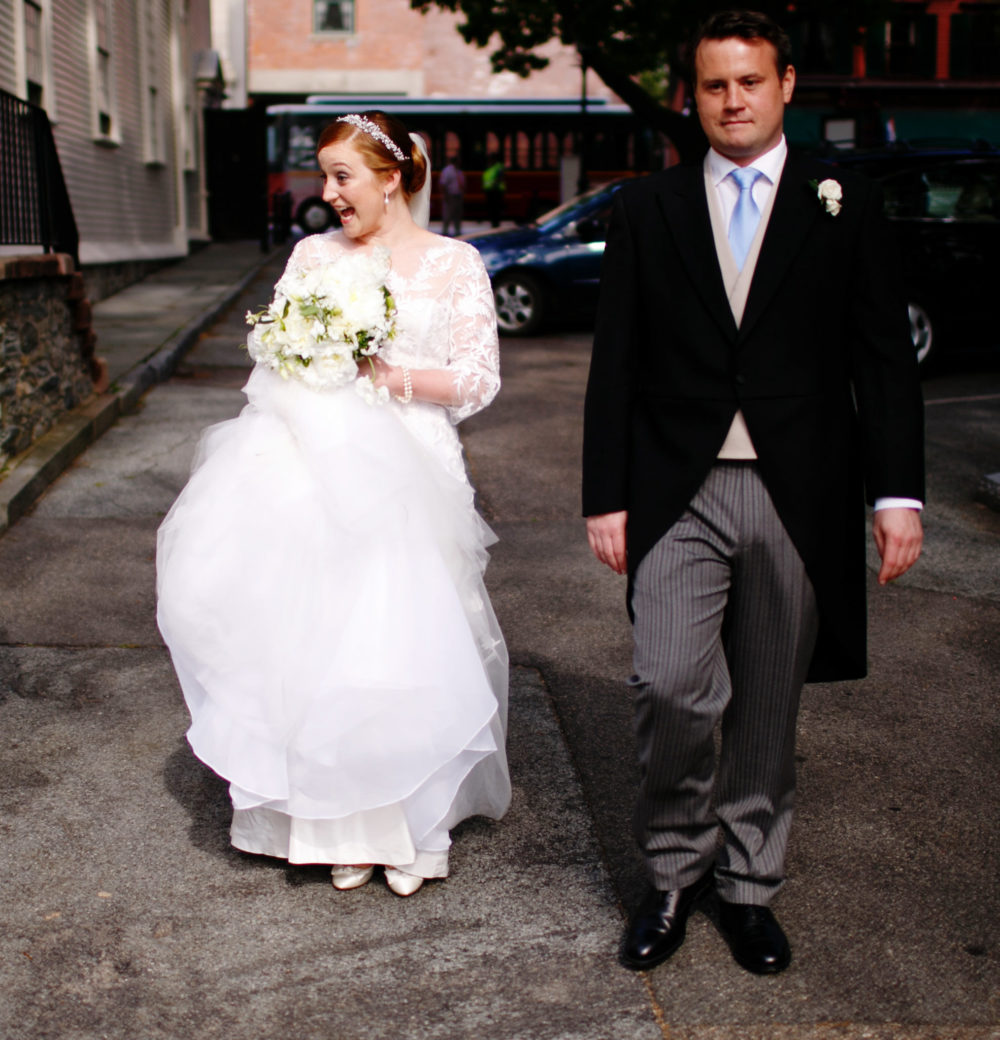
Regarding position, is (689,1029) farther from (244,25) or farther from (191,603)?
(244,25)

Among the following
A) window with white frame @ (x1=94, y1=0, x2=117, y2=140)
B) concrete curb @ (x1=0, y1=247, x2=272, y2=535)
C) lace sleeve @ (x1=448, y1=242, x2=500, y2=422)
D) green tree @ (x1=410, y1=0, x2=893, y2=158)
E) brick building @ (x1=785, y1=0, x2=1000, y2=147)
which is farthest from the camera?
brick building @ (x1=785, y1=0, x2=1000, y2=147)

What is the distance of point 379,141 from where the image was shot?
3391mm

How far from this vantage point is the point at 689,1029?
2.70 metres

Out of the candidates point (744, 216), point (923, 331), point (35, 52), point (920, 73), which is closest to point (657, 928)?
point (744, 216)

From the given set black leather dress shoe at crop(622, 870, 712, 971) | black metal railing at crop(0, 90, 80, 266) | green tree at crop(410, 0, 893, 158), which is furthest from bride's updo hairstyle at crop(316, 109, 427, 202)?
green tree at crop(410, 0, 893, 158)

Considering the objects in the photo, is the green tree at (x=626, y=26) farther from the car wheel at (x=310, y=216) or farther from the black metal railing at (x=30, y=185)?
the black metal railing at (x=30, y=185)

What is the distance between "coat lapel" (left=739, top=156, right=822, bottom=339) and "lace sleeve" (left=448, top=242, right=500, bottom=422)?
880mm

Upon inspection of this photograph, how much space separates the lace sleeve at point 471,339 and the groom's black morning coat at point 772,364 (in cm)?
55

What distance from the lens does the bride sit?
3.09 m

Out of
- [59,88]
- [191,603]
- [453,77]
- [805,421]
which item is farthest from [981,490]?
[453,77]

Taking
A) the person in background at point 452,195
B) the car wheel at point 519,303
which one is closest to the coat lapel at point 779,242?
the car wheel at point 519,303

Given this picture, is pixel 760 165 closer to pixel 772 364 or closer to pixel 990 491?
pixel 772 364

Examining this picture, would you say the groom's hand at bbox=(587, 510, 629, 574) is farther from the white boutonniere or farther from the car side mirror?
the car side mirror

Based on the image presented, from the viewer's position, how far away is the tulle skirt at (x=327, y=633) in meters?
3.09
